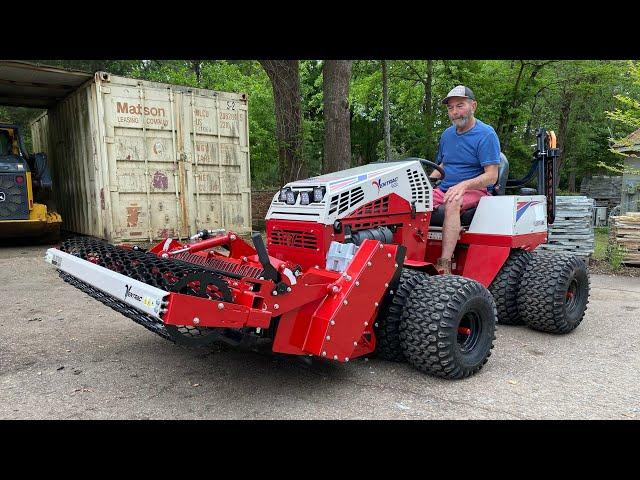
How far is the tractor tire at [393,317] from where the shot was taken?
3.60m

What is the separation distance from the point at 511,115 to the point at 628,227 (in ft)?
28.5

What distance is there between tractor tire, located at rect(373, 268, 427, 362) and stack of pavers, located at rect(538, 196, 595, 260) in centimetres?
600

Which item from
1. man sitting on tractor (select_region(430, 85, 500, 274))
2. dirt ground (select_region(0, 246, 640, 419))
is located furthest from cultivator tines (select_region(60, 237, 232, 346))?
man sitting on tractor (select_region(430, 85, 500, 274))

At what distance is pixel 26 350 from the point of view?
4.23m

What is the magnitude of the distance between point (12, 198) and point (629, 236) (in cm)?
1091

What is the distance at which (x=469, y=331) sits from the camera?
12.4ft

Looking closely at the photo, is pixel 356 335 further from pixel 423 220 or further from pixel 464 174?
pixel 464 174

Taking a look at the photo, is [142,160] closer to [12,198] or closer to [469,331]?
[12,198]

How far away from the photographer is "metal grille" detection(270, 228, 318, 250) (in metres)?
3.70

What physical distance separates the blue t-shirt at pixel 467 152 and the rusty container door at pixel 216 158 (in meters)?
5.55

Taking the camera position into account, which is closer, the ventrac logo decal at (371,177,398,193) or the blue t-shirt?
the ventrac logo decal at (371,177,398,193)

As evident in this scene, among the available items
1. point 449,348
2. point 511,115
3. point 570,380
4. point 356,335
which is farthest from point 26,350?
point 511,115

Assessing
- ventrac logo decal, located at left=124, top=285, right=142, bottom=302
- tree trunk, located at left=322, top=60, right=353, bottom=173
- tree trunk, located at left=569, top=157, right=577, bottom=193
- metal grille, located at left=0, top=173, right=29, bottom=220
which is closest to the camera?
ventrac logo decal, located at left=124, top=285, right=142, bottom=302

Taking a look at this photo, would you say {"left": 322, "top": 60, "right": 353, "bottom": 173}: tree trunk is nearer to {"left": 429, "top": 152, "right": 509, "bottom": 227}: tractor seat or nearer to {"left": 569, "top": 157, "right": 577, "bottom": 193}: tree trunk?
{"left": 429, "top": 152, "right": 509, "bottom": 227}: tractor seat
